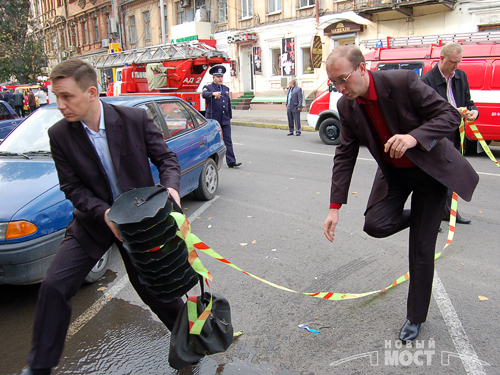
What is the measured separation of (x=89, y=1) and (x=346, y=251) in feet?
143

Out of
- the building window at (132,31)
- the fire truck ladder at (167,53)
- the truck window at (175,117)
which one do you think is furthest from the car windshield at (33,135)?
the building window at (132,31)

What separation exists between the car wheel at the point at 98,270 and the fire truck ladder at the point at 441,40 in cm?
901

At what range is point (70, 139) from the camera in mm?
2381

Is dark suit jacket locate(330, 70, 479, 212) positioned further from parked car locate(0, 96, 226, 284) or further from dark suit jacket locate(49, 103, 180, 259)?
parked car locate(0, 96, 226, 284)

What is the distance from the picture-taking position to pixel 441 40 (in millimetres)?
9938

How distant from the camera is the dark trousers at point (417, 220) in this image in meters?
2.85

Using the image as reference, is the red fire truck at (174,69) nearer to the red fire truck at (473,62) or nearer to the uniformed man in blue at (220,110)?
the uniformed man in blue at (220,110)

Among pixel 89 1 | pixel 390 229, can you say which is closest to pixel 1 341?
pixel 390 229

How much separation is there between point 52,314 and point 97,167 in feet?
2.68

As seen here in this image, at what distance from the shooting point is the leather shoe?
2916 millimetres

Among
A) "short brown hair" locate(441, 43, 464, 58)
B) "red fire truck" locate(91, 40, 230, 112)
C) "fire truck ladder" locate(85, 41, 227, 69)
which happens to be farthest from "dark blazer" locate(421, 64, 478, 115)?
"fire truck ladder" locate(85, 41, 227, 69)

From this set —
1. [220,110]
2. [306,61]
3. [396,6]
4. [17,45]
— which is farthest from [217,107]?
[17,45]

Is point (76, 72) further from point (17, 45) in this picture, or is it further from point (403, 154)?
point (17, 45)

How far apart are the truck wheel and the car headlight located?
31.3 feet
